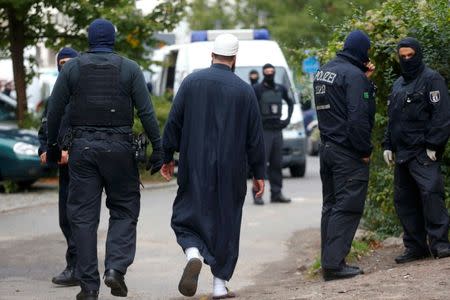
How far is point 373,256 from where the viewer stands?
34.5ft

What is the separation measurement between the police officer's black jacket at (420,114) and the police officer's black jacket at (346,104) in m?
0.46

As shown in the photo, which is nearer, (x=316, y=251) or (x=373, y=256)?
(x=373, y=256)

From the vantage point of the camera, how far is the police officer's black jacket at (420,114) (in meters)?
9.38

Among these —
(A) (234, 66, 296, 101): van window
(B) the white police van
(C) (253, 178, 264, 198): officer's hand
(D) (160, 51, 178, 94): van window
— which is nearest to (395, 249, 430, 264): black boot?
(C) (253, 178, 264, 198): officer's hand

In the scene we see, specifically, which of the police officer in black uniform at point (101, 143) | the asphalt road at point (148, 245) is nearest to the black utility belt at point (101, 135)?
the police officer in black uniform at point (101, 143)

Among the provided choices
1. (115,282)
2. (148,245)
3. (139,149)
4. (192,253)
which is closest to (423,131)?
(192,253)

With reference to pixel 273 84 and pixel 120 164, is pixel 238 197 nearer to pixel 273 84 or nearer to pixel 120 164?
pixel 120 164

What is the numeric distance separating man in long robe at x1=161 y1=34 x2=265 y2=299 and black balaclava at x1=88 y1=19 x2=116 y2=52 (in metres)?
0.62

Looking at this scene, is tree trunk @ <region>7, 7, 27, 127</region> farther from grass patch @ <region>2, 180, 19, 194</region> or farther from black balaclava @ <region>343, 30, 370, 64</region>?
black balaclava @ <region>343, 30, 370, 64</region>

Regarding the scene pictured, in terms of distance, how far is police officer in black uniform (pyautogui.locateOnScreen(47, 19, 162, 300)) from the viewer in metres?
8.52

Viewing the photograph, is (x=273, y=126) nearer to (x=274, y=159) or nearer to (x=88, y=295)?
(x=274, y=159)

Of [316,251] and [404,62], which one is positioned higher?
[404,62]

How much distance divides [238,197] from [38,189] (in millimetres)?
10350

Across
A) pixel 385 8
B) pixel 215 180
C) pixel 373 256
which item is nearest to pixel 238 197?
pixel 215 180
